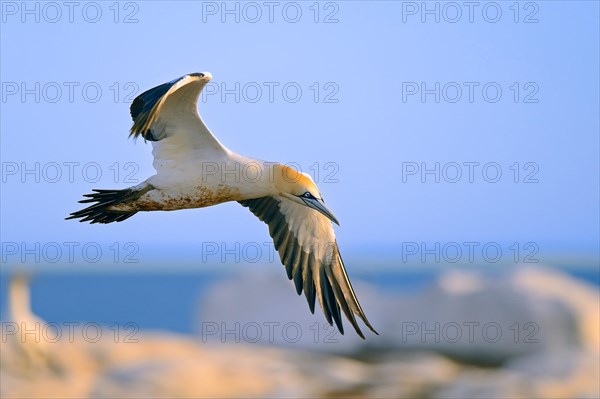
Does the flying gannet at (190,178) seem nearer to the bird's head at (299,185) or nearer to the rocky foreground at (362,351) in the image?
the bird's head at (299,185)

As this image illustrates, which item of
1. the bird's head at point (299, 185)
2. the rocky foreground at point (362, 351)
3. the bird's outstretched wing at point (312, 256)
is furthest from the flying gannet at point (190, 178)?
the rocky foreground at point (362, 351)

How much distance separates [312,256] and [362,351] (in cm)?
1087

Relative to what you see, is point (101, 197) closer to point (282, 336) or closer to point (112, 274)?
point (282, 336)

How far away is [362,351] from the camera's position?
22359 millimetres

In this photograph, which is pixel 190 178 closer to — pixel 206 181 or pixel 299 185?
pixel 206 181

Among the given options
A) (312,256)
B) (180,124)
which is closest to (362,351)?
(312,256)

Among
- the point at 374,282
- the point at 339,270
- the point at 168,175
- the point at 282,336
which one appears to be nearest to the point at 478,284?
the point at 374,282

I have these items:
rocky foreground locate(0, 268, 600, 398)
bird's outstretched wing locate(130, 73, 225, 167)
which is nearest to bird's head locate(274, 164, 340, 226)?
bird's outstretched wing locate(130, 73, 225, 167)

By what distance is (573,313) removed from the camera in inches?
834

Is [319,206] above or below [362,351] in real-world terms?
above

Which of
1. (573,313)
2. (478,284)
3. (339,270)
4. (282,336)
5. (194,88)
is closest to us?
(194,88)

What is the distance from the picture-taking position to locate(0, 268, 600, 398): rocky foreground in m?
18.1

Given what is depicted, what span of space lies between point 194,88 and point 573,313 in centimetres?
1328

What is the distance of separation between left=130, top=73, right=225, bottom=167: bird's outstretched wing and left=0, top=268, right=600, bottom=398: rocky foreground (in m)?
8.26
